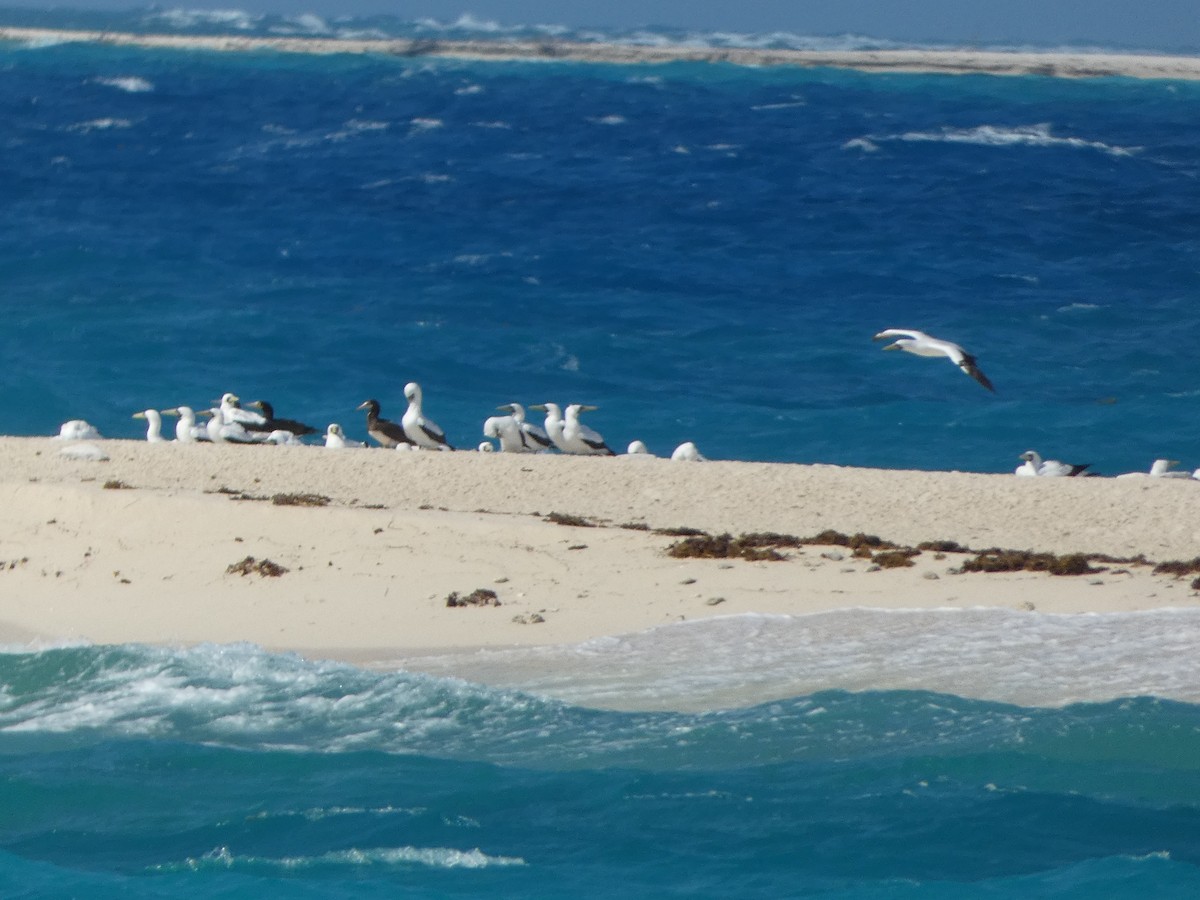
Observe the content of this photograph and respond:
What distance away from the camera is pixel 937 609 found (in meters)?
10.6

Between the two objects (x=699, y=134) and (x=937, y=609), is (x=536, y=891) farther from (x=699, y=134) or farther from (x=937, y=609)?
(x=699, y=134)

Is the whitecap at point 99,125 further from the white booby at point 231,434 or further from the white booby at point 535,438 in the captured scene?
the white booby at point 535,438

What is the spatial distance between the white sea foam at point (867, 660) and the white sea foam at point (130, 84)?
5420 centimetres

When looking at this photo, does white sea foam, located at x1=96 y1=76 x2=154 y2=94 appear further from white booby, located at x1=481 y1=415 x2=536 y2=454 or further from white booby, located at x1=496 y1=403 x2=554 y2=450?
white booby, located at x1=481 y1=415 x2=536 y2=454

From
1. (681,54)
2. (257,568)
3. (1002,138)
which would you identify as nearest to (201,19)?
(681,54)

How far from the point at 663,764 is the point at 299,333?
60.0ft

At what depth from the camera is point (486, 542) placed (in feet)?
39.5

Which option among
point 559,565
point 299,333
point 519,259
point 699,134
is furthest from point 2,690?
point 699,134

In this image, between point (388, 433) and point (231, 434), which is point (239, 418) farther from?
point (388, 433)

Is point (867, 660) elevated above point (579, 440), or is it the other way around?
point (867, 660)

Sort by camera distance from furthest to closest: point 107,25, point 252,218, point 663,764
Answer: point 107,25 → point 252,218 → point 663,764

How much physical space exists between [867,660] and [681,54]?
269 ft

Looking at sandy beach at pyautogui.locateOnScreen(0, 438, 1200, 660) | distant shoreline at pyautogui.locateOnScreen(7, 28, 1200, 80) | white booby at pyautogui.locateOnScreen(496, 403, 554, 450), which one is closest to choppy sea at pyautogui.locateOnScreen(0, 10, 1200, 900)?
sandy beach at pyautogui.locateOnScreen(0, 438, 1200, 660)

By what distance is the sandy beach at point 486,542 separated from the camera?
35.8ft
